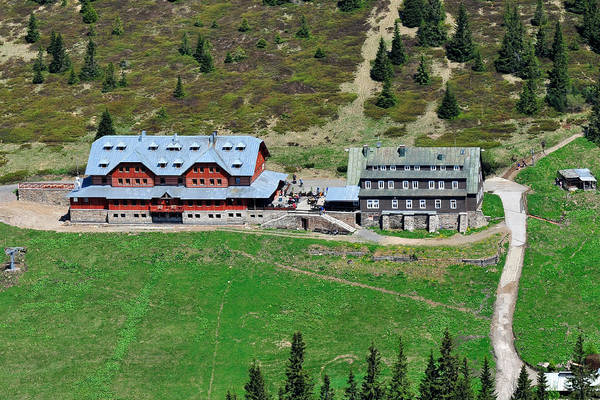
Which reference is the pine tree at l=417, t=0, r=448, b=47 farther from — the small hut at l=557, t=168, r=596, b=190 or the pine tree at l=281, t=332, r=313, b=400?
the pine tree at l=281, t=332, r=313, b=400

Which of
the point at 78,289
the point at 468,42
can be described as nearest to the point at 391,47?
the point at 468,42

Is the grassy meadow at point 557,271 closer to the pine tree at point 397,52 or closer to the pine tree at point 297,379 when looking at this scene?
the pine tree at point 297,379

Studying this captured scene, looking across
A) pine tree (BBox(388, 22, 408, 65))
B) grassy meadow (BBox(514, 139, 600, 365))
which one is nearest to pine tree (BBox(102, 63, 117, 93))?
pine tree (BBox(388, 22, 408, 65))

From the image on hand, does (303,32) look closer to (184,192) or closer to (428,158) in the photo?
(184,192)

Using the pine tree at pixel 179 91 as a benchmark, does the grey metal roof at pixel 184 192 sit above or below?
above

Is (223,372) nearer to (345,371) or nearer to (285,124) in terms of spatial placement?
(345,371)

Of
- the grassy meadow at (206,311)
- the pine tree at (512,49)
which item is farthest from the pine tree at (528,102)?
the grassy meadow at (206,311)
